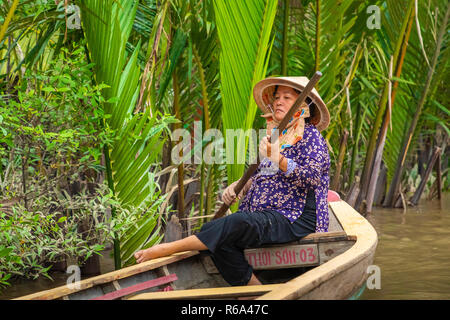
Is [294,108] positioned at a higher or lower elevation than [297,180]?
higher

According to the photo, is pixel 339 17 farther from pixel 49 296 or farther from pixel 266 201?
pixel 49 296

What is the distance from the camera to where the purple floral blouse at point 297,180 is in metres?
3.28

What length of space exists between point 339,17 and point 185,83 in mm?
1501

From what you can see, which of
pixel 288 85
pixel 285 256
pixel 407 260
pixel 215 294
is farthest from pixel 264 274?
pixel 407 260

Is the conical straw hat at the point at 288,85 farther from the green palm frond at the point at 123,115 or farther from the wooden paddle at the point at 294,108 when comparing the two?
the green palm frond at the point at 123,115

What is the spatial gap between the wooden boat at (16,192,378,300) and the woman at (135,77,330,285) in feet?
0.29

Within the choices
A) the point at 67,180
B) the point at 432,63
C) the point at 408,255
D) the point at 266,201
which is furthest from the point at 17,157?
the point at 432,63

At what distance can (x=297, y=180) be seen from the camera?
333 centimetres

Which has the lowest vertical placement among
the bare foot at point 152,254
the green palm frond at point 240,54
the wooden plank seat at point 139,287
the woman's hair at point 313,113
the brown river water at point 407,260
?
the brown river water at point 407,260

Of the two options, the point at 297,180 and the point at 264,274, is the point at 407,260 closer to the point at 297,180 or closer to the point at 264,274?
the point at 264,274

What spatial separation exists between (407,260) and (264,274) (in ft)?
6.68

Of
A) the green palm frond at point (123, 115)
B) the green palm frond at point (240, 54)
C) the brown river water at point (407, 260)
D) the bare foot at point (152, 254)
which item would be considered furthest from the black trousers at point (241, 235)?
the green palm frond at point (240, 54)

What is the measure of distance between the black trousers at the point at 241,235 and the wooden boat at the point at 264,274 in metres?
0.08

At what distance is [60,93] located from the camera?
3531 millimetres
